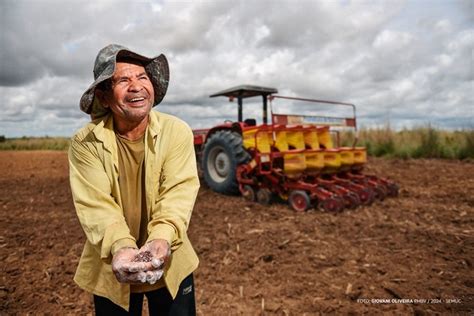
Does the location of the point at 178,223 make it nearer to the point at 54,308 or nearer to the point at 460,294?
the point at 54,308

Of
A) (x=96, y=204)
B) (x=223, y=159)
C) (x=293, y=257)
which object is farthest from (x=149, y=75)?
(x=223, y=159)

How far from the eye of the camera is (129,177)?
5.64 feet

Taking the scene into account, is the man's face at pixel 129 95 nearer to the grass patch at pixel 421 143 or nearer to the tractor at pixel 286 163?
the tractor at pixel 286 163

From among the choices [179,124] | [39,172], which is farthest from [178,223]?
[39,172]

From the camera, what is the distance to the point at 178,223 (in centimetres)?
158

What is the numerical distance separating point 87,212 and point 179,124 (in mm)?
593

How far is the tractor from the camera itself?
593 cm

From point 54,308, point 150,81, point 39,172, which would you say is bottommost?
point 54,308

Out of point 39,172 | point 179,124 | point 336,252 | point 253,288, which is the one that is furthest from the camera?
point 39,172

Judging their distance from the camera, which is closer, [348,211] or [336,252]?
[336,252]

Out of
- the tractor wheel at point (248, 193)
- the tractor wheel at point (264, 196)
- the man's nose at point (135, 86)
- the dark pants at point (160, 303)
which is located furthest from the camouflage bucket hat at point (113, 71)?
the tractor wheel at point (248, 193)

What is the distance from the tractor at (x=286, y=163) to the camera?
593 cm

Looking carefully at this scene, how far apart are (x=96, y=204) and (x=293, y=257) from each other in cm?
279

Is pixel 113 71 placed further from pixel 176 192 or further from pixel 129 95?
pixel 176 192
